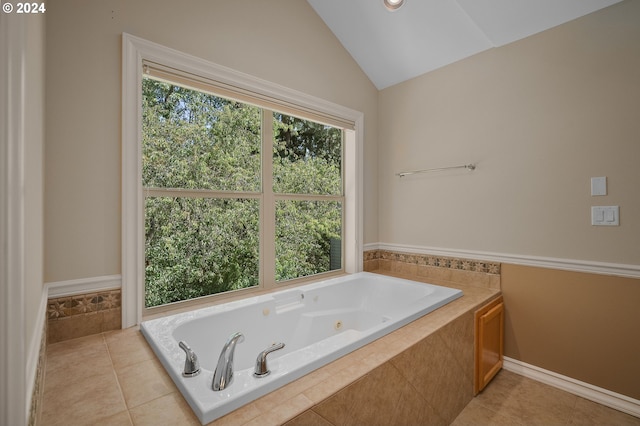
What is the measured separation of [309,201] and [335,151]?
24.1 inches

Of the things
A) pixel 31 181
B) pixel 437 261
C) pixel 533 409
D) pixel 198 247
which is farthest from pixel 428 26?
pixel 533 409

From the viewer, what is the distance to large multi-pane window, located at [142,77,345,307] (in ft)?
6.52

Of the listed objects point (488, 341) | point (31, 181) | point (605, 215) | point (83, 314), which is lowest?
point (488, 341)

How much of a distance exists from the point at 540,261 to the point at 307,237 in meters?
1.75

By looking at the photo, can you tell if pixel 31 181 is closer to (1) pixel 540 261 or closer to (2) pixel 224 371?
(2) pixel 224 371

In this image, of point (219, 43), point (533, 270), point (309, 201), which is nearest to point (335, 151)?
point (309, 201)

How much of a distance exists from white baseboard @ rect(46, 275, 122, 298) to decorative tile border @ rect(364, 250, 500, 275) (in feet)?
6.67

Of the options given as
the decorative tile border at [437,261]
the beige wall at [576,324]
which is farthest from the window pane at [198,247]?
the beige wall at [576,324]

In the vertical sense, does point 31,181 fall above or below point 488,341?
above

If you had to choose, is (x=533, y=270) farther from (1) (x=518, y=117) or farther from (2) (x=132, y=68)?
(2) (x=132, y=68)

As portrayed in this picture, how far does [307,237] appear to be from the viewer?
8.90 ft

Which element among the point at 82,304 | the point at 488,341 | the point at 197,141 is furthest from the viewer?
the point at 197,141

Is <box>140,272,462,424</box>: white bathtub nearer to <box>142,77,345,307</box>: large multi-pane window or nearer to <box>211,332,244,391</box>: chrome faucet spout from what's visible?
<box>211,332,244,391</box>: chrome faucet spout

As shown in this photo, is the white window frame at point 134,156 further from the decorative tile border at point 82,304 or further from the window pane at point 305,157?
the window pane at point 305,157
